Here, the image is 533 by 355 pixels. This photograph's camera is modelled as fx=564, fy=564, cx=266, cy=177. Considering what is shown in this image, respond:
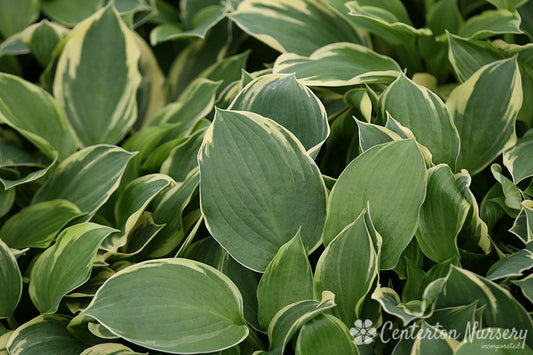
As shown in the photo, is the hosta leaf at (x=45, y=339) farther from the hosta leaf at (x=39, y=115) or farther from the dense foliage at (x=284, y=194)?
the hosta leaf at (x=39, y=115)

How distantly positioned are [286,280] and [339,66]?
358mm

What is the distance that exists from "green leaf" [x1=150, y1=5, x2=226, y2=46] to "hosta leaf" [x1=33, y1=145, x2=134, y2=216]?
0.27 metres

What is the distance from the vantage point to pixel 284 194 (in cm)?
70

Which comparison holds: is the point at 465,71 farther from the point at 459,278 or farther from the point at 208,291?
the point at 208,291

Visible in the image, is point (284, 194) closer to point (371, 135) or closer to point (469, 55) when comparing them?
point (371, 135)

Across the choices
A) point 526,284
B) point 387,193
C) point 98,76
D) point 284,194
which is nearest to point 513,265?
point 526,284

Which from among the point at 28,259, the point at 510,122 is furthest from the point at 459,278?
the point at 28,259

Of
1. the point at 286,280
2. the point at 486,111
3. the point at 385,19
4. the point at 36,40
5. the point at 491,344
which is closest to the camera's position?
the point at 491,344

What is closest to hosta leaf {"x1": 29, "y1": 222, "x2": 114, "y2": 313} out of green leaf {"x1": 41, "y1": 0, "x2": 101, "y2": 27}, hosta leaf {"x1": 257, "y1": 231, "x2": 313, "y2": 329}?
hosta leaf {"x1": 257, "y1": 231, "x2": 313, "y2": 329}

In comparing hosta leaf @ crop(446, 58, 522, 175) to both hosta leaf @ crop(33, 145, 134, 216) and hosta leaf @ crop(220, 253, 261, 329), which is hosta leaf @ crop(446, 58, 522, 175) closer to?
hosta leaf @ crop(220, 253, 261, 329)

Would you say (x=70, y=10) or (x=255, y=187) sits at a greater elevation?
(x=70, y=10)

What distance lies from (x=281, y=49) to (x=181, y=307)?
18.6 inches

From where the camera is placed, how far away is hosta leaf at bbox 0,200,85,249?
826mm

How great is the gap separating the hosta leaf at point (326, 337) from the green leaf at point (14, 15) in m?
0.86
